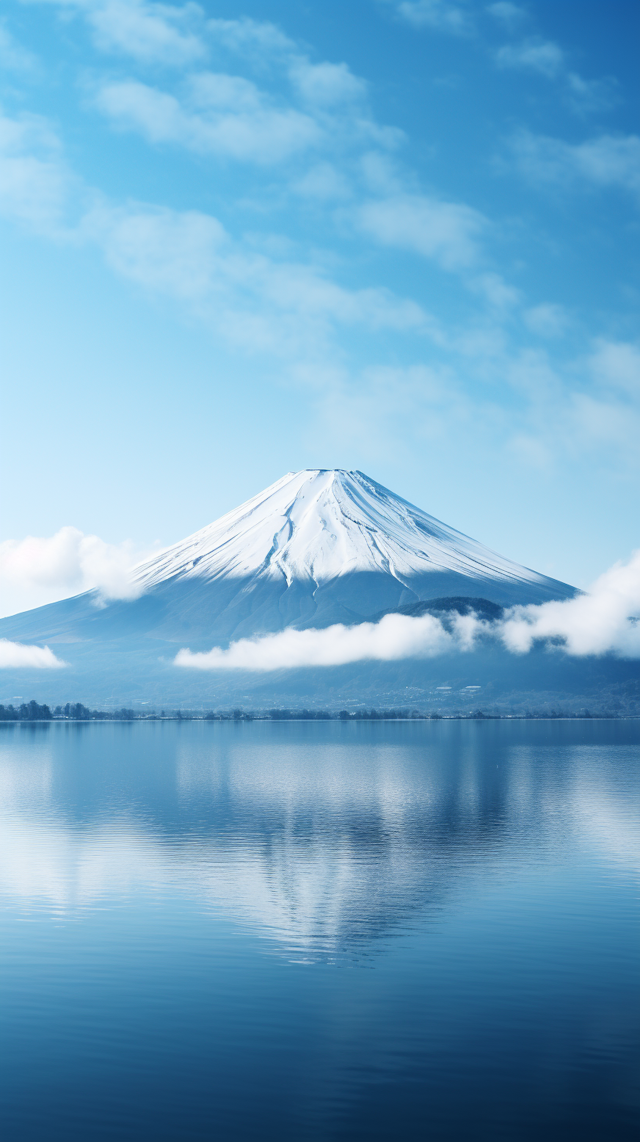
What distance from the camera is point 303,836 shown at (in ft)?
123

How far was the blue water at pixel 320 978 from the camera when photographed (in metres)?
13.7

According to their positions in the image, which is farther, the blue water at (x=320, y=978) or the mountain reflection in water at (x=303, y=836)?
the mountain reflection in water at (x=303, y=836)

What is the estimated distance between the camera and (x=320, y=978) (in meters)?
19.3

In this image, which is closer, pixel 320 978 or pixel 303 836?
pixel 320 978

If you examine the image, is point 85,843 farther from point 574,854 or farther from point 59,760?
point 59,760

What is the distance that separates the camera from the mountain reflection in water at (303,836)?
25.7 meters

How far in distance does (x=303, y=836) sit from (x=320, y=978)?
18.4 meters

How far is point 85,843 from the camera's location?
35.8 m

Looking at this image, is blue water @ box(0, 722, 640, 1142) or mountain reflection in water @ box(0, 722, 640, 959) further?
mountain reflection in water @ box(0, 722, 640, 959)

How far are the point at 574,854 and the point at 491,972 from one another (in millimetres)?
14310

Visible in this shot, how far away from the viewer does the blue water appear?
44.9ft

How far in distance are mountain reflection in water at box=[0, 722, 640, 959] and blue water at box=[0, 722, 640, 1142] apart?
16 cm

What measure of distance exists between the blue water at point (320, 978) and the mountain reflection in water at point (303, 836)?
159 mm

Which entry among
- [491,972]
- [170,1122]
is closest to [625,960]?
[491,972]
